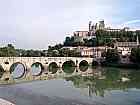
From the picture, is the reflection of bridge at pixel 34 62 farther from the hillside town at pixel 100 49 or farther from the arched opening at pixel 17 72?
the hillside town at pixel 100 49

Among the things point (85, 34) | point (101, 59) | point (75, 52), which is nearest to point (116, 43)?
point (75, 52)

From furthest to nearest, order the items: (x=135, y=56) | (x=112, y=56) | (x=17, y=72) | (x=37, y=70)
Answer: (x=112, y=56) → (x=135, y=56) → (x=37, y=70) → (x=17, y=72)

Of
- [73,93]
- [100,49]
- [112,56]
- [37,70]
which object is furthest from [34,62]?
[100,49]

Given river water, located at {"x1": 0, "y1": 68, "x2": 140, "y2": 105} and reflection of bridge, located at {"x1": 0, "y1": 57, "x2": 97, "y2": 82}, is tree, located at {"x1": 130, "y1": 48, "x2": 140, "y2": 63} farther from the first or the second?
river water, located at {"x1": 0, "y1": 68, "x2": 140, "y2": 105}

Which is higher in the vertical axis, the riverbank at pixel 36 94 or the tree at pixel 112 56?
the tree at pixel 112 56

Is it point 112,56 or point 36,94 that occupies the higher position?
point 112,56

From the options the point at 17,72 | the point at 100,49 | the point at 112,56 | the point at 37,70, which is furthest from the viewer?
the point at 100,49

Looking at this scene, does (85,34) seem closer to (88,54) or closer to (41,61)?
(88,54)

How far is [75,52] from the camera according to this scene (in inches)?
2328

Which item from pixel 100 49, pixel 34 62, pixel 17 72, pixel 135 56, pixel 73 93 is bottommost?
pixel 73 93

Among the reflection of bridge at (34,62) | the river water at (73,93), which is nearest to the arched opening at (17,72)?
the reflection of bridge at (34,62)

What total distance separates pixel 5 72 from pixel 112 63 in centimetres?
1665

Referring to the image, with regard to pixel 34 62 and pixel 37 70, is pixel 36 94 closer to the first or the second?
pixel 34 62

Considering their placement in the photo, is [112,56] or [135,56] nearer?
[135,56]
